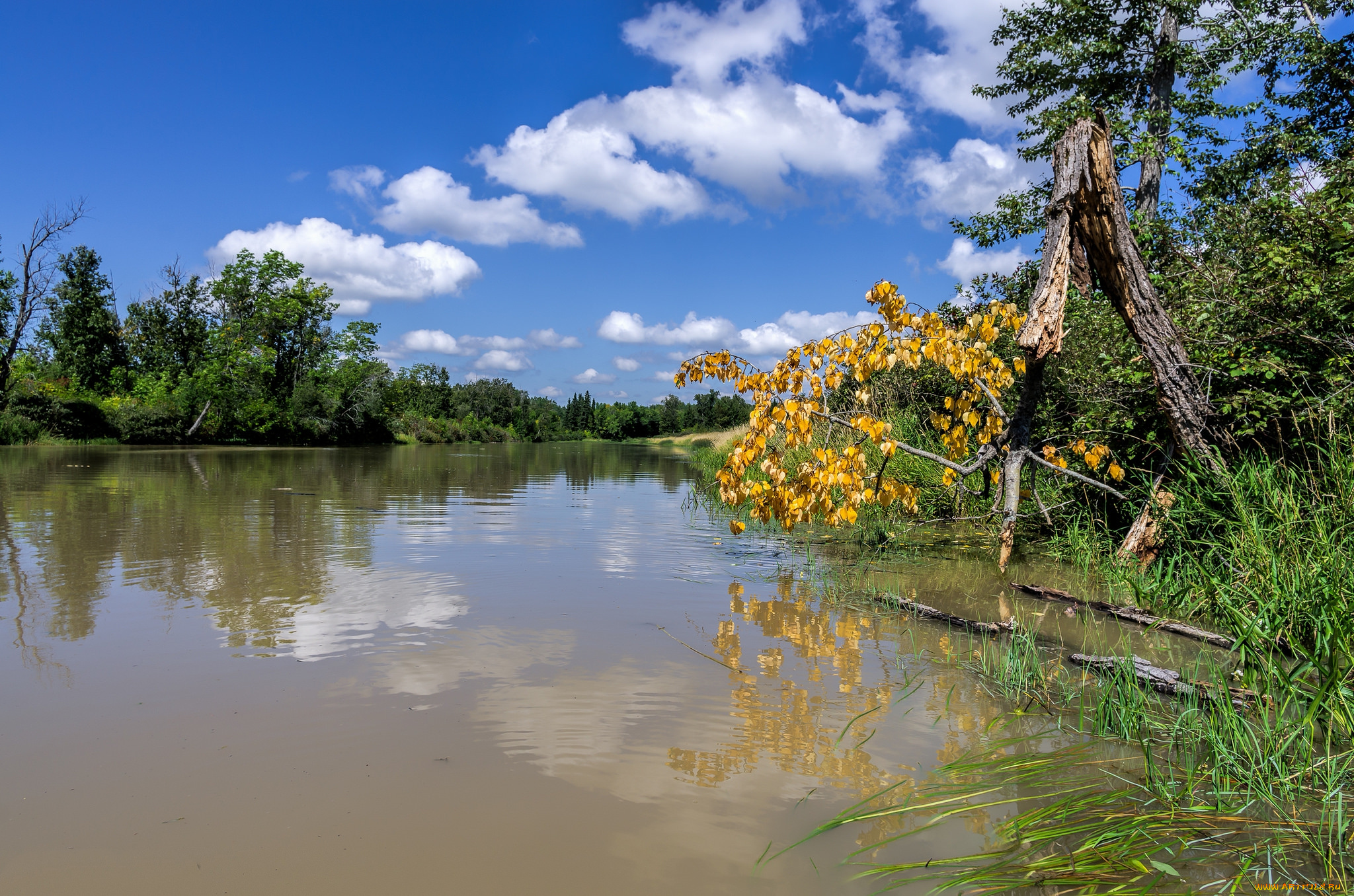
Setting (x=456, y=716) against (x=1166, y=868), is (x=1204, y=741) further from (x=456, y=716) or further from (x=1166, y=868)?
(x=456, y=716)

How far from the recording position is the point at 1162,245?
11.6 meters

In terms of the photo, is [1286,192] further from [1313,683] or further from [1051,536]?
[1313,683]

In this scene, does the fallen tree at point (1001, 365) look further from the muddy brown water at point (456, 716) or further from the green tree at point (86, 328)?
the green tree at point (86, 328)

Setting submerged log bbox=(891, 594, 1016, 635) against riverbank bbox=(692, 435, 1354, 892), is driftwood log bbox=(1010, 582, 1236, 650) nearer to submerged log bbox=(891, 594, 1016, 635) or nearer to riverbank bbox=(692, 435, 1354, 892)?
riverbank bbox=(692, 435, 1354, 892)

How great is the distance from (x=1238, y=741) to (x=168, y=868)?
3500mm

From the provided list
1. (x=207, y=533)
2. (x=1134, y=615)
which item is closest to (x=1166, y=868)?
(x=1134, y=615)

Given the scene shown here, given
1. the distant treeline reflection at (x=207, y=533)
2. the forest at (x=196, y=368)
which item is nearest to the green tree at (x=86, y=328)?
the forest at (x=196, y=368)

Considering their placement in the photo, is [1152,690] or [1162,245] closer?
[1152,690]

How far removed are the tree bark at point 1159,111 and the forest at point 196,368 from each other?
37286mm

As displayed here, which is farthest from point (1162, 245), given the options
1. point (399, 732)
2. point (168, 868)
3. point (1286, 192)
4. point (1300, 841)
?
point (168, 868)

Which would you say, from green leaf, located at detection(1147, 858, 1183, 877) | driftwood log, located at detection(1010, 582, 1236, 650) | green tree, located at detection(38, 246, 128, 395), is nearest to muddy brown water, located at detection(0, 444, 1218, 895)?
driftwood log, located at detection(1010, 582, 1236, 650)

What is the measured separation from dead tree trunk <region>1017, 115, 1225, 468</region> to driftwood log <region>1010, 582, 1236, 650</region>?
5.23ft

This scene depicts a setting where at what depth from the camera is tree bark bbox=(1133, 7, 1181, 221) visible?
15.1 metres

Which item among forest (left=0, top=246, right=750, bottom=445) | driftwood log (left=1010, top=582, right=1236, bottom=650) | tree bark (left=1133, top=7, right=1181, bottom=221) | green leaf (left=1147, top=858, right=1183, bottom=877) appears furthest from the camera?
forest (left=0, top=246, right=750, bottom=445)
